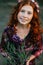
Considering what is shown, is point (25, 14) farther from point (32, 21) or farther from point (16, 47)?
point (16, 47)

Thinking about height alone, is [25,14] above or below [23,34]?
above

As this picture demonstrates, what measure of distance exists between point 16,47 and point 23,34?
0.11 meters

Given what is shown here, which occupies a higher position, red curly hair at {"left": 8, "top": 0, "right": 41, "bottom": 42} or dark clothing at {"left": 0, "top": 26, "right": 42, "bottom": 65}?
red curly hair at {"left": 8, "top": 0, "right": 41, "bottom": 42}

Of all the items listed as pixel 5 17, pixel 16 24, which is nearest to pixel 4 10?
pixel 5 17

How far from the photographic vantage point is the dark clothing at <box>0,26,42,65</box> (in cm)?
199

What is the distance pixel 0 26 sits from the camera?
269 centimetres

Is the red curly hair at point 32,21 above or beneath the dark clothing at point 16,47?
above

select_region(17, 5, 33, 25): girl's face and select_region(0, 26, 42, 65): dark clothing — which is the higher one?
select_region(17, 5, 33, 25): girl's face

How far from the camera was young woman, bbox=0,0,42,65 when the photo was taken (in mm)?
1924

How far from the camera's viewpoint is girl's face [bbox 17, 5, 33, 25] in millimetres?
1909

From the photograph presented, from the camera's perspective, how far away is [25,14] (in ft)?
6.30

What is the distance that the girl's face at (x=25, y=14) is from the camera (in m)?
1.91

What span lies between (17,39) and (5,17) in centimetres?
81

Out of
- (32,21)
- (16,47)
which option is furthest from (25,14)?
(16,47)
